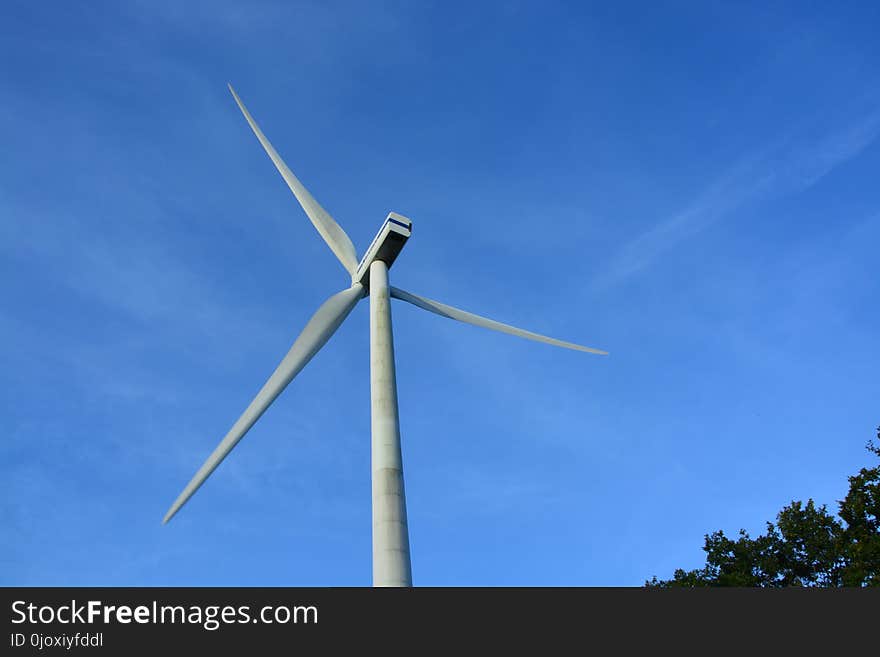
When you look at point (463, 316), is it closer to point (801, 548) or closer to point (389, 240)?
point (389, 240)

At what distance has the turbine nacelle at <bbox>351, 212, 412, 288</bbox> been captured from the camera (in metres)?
44.7

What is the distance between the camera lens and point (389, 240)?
44688 mm

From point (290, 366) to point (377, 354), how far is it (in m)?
4.80

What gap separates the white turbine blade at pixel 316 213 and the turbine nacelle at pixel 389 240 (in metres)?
3.56

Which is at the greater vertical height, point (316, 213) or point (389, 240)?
point (316, 213)

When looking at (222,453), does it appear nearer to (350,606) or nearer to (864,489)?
(350,606)

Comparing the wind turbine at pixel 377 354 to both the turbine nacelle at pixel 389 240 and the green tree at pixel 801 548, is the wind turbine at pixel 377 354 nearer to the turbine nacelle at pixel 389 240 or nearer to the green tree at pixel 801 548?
the turbine nacelle at pixel 389 240

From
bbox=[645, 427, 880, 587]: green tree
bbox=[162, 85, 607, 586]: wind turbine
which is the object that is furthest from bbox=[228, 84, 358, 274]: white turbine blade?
bbox=[645, 427, 880, 587]: green tree

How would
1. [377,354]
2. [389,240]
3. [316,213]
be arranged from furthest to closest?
1. [316,213]
2. [389,240]
3. [377,354]

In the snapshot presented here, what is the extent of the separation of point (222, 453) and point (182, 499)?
8.97 ft

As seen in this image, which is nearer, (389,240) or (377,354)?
(377,354)

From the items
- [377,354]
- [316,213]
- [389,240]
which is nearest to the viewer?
[377,354]

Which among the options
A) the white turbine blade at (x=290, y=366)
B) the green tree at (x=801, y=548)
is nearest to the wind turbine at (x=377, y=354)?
the white turbine blade at (x=290, y=366)

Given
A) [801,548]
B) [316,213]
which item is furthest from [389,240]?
[801,548]
